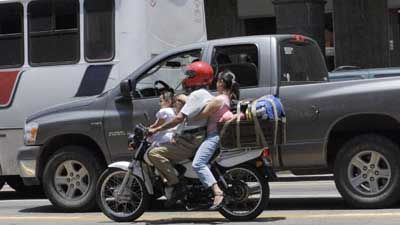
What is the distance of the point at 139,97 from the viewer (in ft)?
33.6

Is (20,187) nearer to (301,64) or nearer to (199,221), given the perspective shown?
(199,221)

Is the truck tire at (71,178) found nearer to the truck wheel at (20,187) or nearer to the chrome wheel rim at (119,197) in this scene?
the chrome wheel rim at (119,197)

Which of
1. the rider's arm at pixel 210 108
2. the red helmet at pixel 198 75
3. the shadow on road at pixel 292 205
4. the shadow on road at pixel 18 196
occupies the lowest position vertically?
the shadow on road at pixel 18 196

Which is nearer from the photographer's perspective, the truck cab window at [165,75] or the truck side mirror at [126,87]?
the truck side mirror at [126,87]

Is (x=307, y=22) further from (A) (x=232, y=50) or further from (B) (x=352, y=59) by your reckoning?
(A) (x=232, y=50)

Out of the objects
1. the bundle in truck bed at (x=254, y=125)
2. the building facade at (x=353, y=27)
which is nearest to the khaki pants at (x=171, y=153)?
the bundle in truck bed at (x=254, y=125)

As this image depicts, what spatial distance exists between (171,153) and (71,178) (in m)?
2.28

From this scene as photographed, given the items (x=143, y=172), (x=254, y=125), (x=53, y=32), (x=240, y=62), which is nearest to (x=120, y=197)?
(x=143, y=172)

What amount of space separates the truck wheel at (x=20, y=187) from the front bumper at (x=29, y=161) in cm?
297

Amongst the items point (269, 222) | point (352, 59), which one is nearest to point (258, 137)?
point (269, 222)

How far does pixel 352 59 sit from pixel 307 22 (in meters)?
2.33

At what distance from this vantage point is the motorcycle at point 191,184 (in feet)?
28.9

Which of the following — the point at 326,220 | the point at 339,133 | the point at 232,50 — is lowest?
the point at 326,220

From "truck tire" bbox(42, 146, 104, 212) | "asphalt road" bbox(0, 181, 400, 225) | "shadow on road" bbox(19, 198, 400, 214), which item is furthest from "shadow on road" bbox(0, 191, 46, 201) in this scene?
"truck tire" bbox(42, 146, 104, 212)
